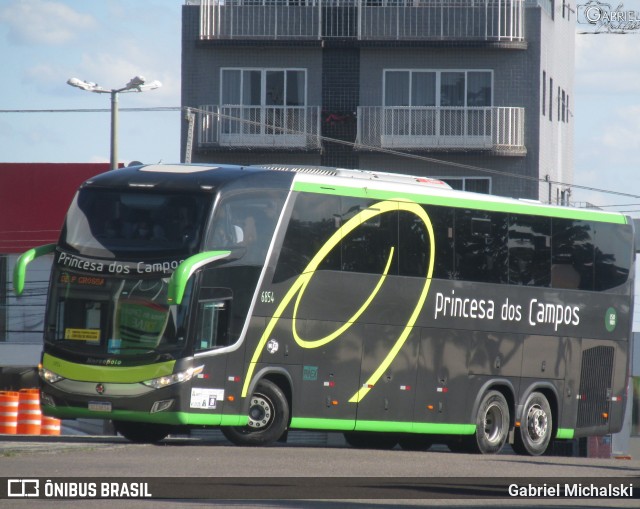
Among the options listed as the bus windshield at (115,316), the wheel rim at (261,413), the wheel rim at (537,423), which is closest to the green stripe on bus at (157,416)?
the wheel rim at (261,413)

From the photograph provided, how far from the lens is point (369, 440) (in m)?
26.5

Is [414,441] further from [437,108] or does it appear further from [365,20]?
[365,20]

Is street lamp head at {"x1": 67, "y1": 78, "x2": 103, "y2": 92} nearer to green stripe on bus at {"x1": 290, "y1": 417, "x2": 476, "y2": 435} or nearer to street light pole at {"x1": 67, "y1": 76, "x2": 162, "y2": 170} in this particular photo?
street light pole at {"x1": 67, "y1": 76, "x2": 162, "y2": 170}

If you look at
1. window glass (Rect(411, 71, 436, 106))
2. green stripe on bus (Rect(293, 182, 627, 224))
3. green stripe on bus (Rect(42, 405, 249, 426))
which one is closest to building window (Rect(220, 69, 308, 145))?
window glass (Rect(411, 71, 436, 106))

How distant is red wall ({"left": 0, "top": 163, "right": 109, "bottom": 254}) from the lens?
45844mm

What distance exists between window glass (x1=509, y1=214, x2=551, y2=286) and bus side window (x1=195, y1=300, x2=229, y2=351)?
6013 mm

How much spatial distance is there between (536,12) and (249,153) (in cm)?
949

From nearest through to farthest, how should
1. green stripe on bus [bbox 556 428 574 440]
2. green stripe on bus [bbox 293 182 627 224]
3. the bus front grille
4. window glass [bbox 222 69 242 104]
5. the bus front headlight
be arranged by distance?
the bus front headlight < green stripe on bus [bbox 293 182 627 224] < green stripe on bus [bbox 556 428 574 440] < the bus front grille < window glass [bbox 222 69 242 104]

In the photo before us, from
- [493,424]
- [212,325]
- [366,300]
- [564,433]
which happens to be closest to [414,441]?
[493,424]

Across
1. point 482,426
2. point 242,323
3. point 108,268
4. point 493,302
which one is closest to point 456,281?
point 493,302

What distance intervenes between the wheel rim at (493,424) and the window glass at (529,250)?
2.20 m

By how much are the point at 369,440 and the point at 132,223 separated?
25.6ft

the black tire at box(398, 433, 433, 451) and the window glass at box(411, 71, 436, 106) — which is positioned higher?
the window glass at box(411, 71, 436, 106)

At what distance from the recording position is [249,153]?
141 feet
